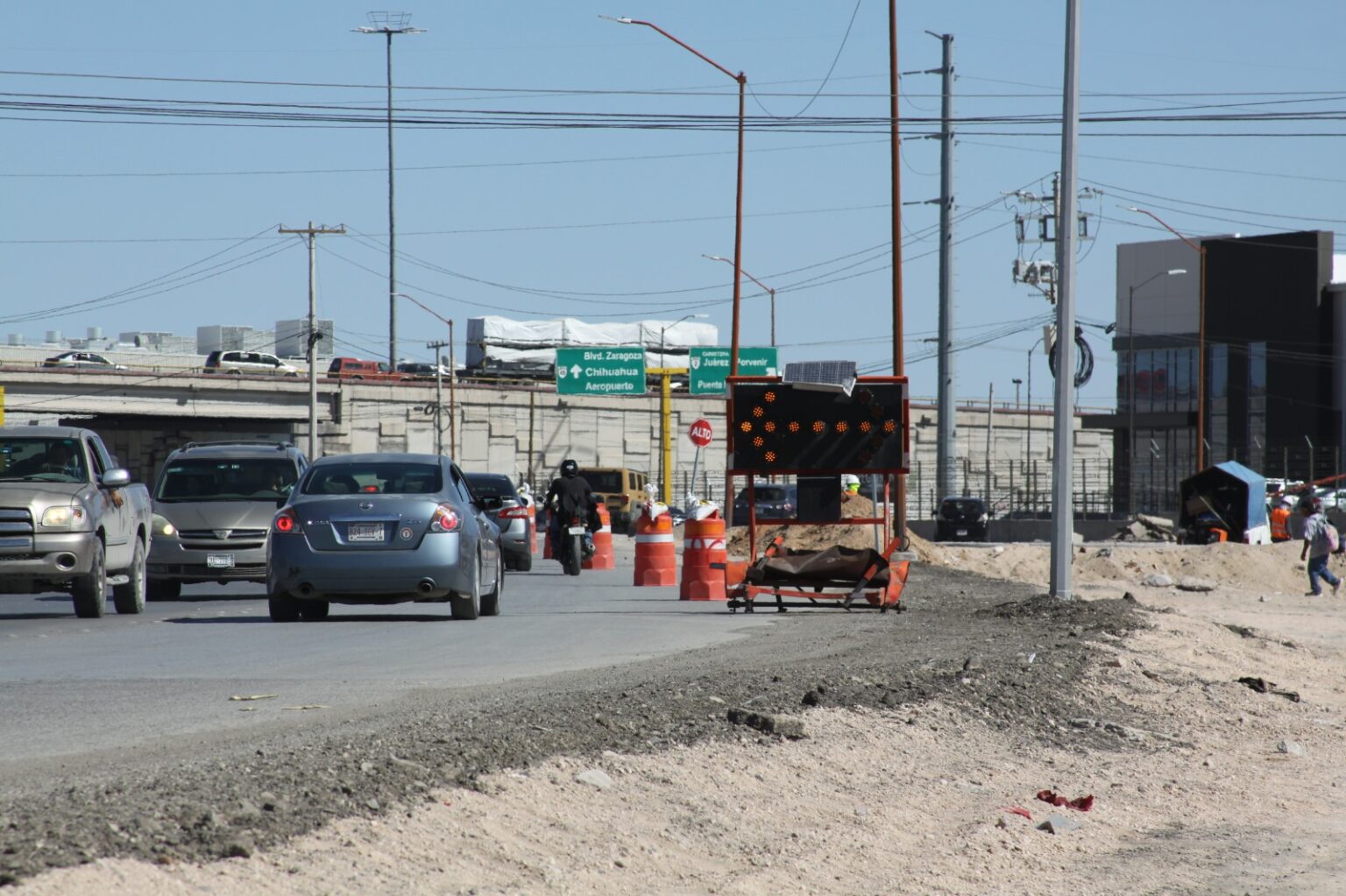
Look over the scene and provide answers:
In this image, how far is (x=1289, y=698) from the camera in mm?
13547

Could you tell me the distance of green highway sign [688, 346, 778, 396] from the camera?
204ft

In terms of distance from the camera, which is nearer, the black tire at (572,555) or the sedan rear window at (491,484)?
the black tire at (572,555)

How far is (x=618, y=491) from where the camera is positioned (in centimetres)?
5816

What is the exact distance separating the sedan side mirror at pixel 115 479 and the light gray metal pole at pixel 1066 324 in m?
10.1

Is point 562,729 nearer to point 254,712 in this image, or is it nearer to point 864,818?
point 864,818

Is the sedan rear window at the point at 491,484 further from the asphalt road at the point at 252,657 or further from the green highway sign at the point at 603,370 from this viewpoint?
the green highway sign at the point at 603,370

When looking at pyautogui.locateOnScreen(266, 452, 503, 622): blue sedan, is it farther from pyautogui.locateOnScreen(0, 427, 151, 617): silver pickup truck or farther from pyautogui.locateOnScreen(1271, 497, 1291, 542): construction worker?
pyautogui.locateOnScreen(1271, 497, 1291, 542): construction worker

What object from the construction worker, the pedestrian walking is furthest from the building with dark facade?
the pedestrian walking

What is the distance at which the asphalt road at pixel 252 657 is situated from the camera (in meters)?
9.21

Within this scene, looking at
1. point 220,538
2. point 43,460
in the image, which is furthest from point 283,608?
point 220,538

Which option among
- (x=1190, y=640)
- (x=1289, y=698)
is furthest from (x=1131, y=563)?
(x=1289, y=698)

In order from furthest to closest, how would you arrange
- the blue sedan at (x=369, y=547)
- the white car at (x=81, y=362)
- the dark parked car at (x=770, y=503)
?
the white car at (x=81, y=362)
the dark parked car at (x=770, y=503)
the blue sedan at (x=369, y=547)

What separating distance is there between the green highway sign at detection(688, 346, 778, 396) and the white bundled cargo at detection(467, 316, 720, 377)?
658 inches

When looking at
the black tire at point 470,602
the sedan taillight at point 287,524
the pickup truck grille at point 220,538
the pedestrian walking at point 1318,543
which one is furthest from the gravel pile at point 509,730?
the pedestrian walking at point 1318,543
